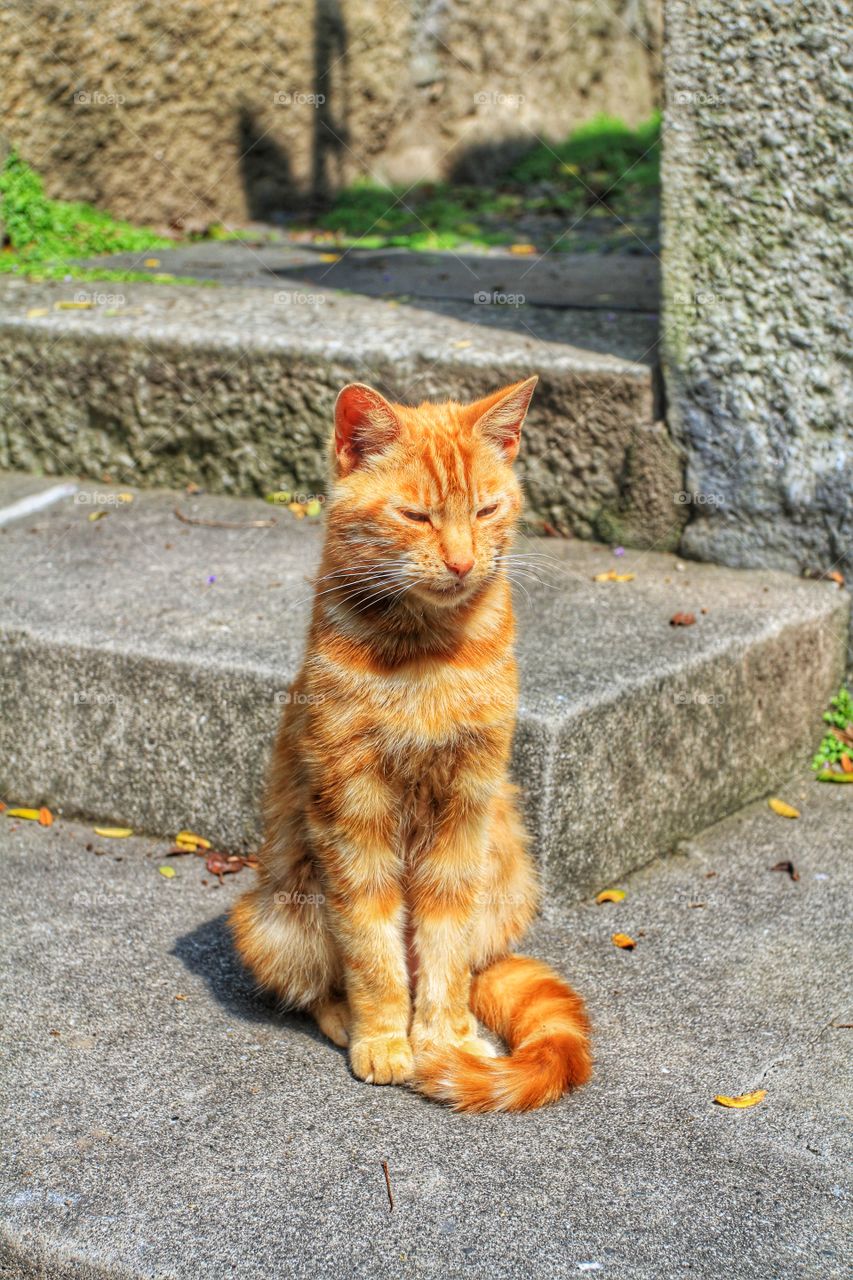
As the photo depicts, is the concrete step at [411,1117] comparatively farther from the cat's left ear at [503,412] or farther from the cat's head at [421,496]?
the cat's left ear at [503,412]

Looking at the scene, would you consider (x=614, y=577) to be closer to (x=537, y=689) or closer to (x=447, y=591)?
(x=537, y=689)

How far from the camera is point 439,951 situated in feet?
8.73

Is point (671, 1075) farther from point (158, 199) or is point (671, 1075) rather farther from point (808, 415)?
point (158, 199)

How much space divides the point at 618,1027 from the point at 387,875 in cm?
65

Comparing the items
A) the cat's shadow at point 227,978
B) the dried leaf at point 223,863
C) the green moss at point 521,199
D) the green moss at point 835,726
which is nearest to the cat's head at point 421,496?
the cat's shadow at point 227,978

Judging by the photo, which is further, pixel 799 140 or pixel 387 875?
pixel 799 140

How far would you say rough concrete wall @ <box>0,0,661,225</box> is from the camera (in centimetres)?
619

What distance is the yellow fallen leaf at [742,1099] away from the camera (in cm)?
257

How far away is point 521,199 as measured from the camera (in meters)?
8.15

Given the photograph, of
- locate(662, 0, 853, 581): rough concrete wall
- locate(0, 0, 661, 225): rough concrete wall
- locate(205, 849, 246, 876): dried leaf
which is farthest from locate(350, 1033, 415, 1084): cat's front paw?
locate(0, 0, 661, 225): rough concrete wall

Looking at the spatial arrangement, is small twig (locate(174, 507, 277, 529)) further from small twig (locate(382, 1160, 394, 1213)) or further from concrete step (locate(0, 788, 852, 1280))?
small twig (locate(382, 1160, 394, 1213))

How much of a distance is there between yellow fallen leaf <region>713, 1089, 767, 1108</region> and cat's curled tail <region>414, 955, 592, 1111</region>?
26 centimetres

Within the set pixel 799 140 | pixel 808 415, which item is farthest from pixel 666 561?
pixel 799 140

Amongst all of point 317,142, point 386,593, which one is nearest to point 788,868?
point 386,593
